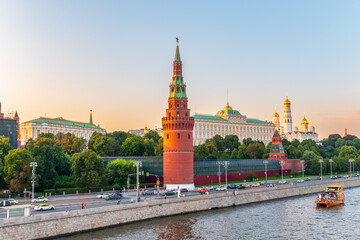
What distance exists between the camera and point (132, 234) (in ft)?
177

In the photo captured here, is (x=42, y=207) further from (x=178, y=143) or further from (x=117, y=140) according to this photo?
(x=117, y=140)

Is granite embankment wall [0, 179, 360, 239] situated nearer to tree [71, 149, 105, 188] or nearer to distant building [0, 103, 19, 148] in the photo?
tree [71, 149, 105, 188]

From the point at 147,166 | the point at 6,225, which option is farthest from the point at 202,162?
the point at 6,225

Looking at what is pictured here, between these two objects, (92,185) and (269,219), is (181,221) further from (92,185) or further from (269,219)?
(92,185)

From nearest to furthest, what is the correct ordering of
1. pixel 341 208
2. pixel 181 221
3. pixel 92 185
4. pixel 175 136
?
pixel 181 221 → pixel 341 208 → pixel 92 185 → pixel 175 136

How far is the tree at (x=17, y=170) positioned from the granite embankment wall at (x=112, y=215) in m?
26.1

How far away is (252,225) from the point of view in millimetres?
60781

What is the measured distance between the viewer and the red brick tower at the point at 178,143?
9425 centimetres

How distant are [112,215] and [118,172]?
3528 cm

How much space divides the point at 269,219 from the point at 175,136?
35280 millimetres

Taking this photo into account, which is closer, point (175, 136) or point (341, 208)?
point (341, 208)

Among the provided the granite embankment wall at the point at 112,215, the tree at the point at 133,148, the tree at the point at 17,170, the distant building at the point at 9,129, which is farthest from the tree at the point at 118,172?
the tree at the point at 133,148

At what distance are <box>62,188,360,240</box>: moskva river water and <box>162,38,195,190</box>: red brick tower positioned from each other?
19.2 m

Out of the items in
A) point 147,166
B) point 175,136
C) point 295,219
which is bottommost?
point 295,219
